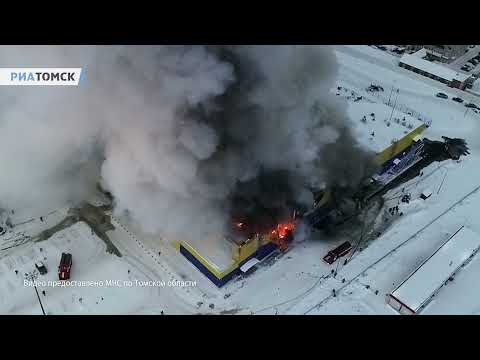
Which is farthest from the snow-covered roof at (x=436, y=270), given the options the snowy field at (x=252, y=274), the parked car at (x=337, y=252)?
the parked car at (x=337, y=252)

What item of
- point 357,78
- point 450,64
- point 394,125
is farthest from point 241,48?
point 450,64

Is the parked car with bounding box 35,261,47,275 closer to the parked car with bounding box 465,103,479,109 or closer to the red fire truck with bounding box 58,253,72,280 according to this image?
the red fire truck with bounding box 58,253,72,280

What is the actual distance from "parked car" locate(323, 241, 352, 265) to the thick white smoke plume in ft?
15.6

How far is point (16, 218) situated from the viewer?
127 ft

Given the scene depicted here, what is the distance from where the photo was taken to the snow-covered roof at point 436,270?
3306cm

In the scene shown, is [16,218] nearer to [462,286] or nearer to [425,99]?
[462,286]

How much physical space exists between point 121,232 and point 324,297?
17.3 meters

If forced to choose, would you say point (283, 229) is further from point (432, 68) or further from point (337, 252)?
point (432, 68)

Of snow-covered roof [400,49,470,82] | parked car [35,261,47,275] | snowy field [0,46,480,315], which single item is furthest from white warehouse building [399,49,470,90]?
parked car [35,261,47,275]

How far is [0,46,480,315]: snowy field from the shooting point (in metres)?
32.9

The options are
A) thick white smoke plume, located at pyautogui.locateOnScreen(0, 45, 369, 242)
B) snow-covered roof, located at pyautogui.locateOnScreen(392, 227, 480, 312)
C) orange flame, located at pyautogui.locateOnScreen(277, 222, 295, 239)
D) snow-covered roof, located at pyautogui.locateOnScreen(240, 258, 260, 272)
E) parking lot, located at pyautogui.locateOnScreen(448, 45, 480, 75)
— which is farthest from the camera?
parking lot, located at pyautogui.locateOnScreen(448, 45, 480, 75)

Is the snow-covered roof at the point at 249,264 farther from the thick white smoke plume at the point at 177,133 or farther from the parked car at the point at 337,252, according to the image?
the parked car at the point at 337,252

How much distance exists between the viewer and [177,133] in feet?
110

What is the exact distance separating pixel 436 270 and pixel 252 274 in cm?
1420
